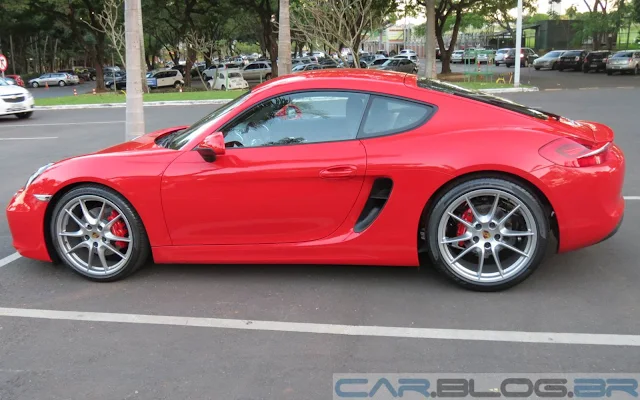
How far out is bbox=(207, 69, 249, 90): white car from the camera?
31.9m

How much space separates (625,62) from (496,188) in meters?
35.4

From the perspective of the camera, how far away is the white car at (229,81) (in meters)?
31.9

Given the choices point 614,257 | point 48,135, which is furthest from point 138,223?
point 48,135

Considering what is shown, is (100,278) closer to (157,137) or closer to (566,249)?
(157,137)

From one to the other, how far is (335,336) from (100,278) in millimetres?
2034

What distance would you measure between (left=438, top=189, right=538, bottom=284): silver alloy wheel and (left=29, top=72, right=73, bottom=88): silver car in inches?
2225

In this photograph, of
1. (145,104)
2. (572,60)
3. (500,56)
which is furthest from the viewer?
(500,56)

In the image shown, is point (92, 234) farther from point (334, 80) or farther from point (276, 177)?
point (334, 80)

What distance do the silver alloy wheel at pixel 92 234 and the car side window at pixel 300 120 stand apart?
1086 millimetres

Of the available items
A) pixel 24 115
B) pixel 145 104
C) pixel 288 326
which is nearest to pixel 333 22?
pixel 145 104

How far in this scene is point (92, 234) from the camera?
13.9 feet

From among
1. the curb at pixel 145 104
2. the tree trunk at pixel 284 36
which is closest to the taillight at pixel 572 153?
the tree trunk at pixel 284 36

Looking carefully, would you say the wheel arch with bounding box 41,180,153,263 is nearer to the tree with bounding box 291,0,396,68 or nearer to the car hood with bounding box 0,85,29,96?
the car hood with bounding box 0,85,29,96

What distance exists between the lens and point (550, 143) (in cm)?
376
